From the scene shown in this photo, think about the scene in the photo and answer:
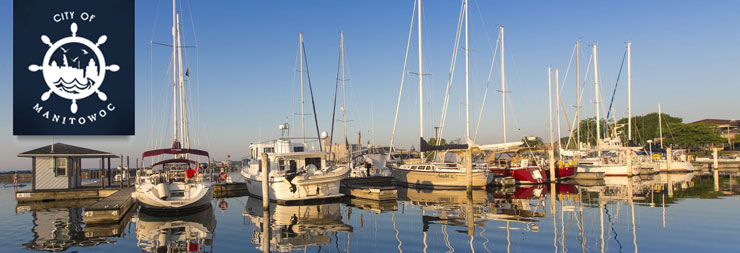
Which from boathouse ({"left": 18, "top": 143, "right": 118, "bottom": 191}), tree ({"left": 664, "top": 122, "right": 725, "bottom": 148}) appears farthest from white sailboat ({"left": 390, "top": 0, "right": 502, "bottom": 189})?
tree ({"left": 664, "top": 122, "right": 725, "bottom": 148})

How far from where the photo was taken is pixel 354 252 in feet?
45.7

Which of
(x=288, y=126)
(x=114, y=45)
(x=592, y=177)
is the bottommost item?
(x=592, y=177)

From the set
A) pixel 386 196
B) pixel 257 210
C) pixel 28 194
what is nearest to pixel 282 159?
pixel 257 210

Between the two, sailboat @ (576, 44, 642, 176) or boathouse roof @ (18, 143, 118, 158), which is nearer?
boathouse roof @ (18, 143, 118, 158)

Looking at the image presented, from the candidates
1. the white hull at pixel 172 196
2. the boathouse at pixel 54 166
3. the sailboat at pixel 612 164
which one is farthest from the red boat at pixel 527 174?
the boathouse at pixel 54 166

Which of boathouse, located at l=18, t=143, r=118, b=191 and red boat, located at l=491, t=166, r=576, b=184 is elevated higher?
boathouse, located at l=18, t=143, r=118, b=191

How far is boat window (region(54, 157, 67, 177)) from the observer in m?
30.8

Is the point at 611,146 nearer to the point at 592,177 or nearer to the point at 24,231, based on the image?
the point at 592,177

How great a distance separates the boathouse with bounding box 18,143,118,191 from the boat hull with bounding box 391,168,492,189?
2219cm

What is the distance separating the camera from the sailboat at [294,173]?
24.6 meters

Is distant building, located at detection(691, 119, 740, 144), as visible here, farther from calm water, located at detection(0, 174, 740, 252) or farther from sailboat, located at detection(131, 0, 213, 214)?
sailboat, located at detection(131, 0, 213, 214)

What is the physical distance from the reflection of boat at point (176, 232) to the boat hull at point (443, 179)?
643 inches

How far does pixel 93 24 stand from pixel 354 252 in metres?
14.0

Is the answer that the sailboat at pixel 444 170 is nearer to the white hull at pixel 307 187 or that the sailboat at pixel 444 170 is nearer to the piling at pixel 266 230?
the white hull at pixel 307 187
